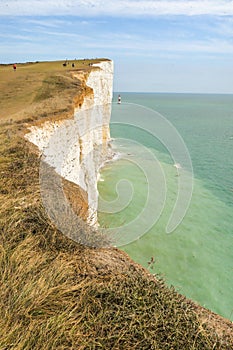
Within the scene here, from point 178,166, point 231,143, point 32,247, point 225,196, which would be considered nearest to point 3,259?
point 32,247

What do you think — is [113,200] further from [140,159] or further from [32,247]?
[32,247]

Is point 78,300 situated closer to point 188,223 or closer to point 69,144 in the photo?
point 69,144

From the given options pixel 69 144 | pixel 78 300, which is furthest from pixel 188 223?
pixel 78 300

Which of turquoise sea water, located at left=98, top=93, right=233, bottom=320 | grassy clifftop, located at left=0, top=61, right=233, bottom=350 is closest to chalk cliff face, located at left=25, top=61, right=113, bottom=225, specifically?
grassy clifftop, located at left=0, top=61, right=233, bottom=350

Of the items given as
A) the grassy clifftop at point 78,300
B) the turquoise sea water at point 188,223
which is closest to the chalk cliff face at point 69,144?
the grassy clifftop at point 78,300

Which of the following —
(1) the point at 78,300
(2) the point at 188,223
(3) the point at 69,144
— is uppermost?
(1) the point at 78,300

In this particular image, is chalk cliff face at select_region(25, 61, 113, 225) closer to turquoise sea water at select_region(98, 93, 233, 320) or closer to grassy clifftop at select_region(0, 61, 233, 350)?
grassy clifftop at select_region(0, 61, 233, 350)

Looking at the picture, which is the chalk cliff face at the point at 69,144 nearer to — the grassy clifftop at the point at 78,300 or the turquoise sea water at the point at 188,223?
the grassy clifftop at the point at 78,300

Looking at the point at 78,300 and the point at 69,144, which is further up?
the point at 78,300
